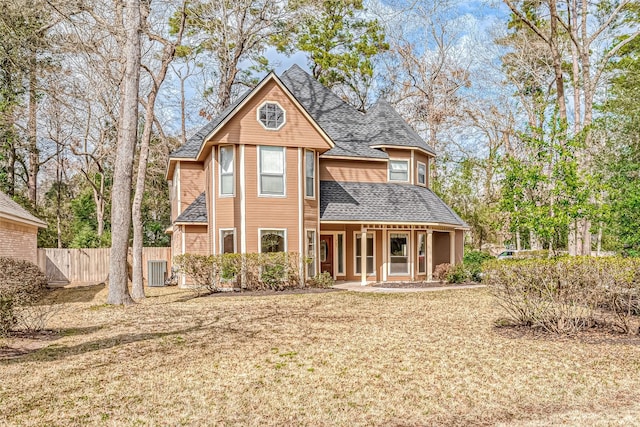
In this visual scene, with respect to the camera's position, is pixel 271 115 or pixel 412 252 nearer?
pixel 271 115

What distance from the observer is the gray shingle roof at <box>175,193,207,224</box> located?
61.1 ft

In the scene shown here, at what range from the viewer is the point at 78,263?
908 inches

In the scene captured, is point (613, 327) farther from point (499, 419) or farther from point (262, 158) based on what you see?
point (262, 158)

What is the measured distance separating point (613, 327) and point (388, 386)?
18.8 ft

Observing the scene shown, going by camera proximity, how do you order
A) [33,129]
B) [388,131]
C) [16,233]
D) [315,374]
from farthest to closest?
1. [33,129]
2. [388,131]
3. [16,233]
4. [315,374]

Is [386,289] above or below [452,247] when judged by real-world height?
below

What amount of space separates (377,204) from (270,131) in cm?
537

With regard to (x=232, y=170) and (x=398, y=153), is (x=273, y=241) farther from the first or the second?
(x=398, y=153)

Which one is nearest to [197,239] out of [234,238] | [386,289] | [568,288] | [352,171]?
[234,238]

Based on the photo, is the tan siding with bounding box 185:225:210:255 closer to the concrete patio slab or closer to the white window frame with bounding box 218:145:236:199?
the white window frame with bounding box 218:145:236:199

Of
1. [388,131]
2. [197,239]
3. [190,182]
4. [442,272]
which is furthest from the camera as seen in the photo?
[388,131]

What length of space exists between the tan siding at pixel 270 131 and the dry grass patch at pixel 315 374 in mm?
7499

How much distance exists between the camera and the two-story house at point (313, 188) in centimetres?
1666

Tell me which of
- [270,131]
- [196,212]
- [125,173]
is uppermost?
[270,131]
